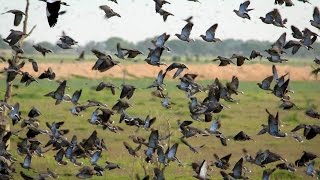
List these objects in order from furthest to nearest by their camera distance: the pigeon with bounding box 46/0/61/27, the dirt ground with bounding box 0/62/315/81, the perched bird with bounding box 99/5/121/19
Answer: the dirt ground with bounding box 0/62/315/81 → the perched bird with bounding box 99/5/121/19 → the pigeon with bounding box 46/0/61/27

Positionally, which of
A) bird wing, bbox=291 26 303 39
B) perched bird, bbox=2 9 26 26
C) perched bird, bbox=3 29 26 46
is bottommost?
perched bird, bbox=3 29 26 46

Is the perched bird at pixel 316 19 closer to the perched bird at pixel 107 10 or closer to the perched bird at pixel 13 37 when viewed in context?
the perched bird at pixel 107 10

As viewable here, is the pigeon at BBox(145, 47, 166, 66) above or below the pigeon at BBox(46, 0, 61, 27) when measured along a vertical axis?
below

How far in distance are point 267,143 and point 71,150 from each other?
40.8 feet

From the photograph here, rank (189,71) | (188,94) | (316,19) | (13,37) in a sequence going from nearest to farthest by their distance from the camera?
(316,19) → (13,37) → (188,94) → (189,71)

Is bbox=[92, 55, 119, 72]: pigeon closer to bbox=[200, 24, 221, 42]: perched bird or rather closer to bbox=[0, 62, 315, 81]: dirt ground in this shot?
bbox=[200, 24, 221, 42]: perched bird

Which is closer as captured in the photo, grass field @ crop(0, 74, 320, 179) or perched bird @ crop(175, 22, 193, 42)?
perched bird @ crop(175, 22, 193, 42)

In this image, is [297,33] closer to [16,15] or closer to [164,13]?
[164,13]

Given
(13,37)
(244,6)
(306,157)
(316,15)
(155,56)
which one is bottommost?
(306,157)

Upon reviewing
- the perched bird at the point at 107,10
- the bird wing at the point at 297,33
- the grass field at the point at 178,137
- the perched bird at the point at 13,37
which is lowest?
the grass field at the point at 178,137

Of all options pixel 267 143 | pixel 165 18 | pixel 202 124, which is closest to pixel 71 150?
pixel 165 18

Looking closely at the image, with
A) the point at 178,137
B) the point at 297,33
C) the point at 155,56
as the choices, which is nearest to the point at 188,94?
the point at 155,56

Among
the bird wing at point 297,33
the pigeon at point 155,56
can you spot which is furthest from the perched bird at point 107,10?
the bird wing at point 297,33

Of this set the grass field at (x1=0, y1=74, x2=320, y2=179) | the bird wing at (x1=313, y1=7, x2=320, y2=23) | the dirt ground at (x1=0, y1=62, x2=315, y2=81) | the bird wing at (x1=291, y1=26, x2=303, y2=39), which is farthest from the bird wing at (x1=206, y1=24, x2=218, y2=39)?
the dirt ground at (x1=0, y1=62, x2=315, y2=81)
